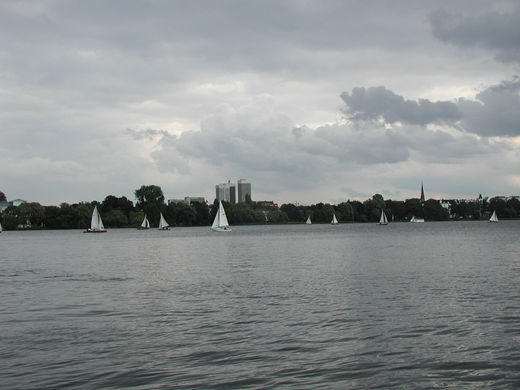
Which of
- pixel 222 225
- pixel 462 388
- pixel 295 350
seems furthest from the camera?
pixel 222 225

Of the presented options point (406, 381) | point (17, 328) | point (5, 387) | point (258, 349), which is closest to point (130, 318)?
point (17, 328)

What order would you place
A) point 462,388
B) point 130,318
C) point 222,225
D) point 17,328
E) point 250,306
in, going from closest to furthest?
point 462,388
point 17,328
point 130,318
point 250,306
point 222,225

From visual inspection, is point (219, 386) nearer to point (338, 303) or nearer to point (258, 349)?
point (258, 349)

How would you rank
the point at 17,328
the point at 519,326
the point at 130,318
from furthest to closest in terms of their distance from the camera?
the point at 130,318, the point at 17,328, the point at 519,326

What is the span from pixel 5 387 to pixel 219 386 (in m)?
5.21

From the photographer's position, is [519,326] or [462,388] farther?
[519,326]

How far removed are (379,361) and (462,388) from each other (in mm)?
2717

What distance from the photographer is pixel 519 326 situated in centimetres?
1967

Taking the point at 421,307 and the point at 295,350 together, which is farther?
the point at 421,307

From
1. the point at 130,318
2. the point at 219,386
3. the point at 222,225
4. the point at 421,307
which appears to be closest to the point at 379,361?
the point at 219,386

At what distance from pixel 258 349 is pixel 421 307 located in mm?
9904

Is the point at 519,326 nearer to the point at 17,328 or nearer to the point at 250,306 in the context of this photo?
the point at 250,306

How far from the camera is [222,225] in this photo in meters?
159

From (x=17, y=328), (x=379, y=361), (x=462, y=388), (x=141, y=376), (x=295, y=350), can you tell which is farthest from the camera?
(x=17, y=328)
